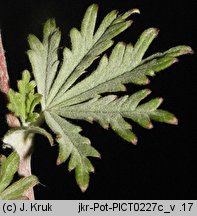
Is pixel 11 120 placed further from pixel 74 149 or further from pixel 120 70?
pixel 120 70

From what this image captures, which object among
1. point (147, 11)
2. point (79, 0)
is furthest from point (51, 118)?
point (79, 0)

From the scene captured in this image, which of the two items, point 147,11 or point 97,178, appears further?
point 147,11

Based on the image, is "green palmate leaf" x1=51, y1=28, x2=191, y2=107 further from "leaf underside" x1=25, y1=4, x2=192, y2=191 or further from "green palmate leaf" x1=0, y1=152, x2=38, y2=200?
"green palmate leaf" x1=0, y1=152, x2=38, y2=200

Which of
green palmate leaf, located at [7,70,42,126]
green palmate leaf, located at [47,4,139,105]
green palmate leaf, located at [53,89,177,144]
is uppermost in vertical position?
green palmate leaf, located at [47,4,139,105]

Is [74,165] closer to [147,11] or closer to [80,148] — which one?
[80,148]

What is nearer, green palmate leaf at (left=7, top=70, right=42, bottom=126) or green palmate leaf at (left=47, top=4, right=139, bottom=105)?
green palmate leaf at (left=7, top=70, right=42, bottom=126)

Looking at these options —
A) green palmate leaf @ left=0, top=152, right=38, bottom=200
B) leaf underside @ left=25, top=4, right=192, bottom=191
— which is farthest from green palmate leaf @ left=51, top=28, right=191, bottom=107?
green palmate leaf @ left=0, top=152, right=38, bottom=200
